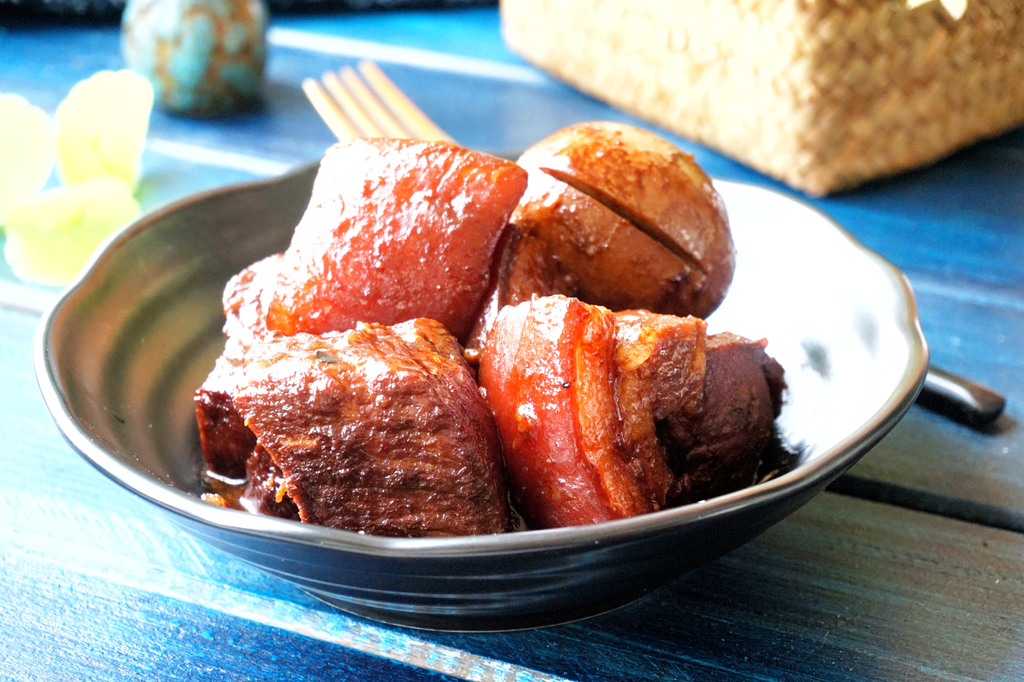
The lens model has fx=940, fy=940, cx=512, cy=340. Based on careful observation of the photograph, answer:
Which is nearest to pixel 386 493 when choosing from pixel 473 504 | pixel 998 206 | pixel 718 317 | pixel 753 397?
pixel 473 504

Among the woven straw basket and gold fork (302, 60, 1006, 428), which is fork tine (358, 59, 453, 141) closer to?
gold fork (302, 60, 1006, 428)

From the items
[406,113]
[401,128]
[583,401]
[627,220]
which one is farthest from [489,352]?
[406,113]

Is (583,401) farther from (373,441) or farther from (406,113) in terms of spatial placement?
(406,113)

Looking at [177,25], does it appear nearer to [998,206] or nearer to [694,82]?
[694,82]

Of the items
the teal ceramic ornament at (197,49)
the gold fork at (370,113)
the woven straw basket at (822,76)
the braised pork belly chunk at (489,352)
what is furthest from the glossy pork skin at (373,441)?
the teal ceramic ornament at (197,49)

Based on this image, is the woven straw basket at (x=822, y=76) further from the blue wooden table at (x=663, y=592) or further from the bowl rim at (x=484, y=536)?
the bowl rim at (x=484, y=536)

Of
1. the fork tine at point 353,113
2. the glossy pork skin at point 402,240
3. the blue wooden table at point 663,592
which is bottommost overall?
the blue wooden table at point 663,592
